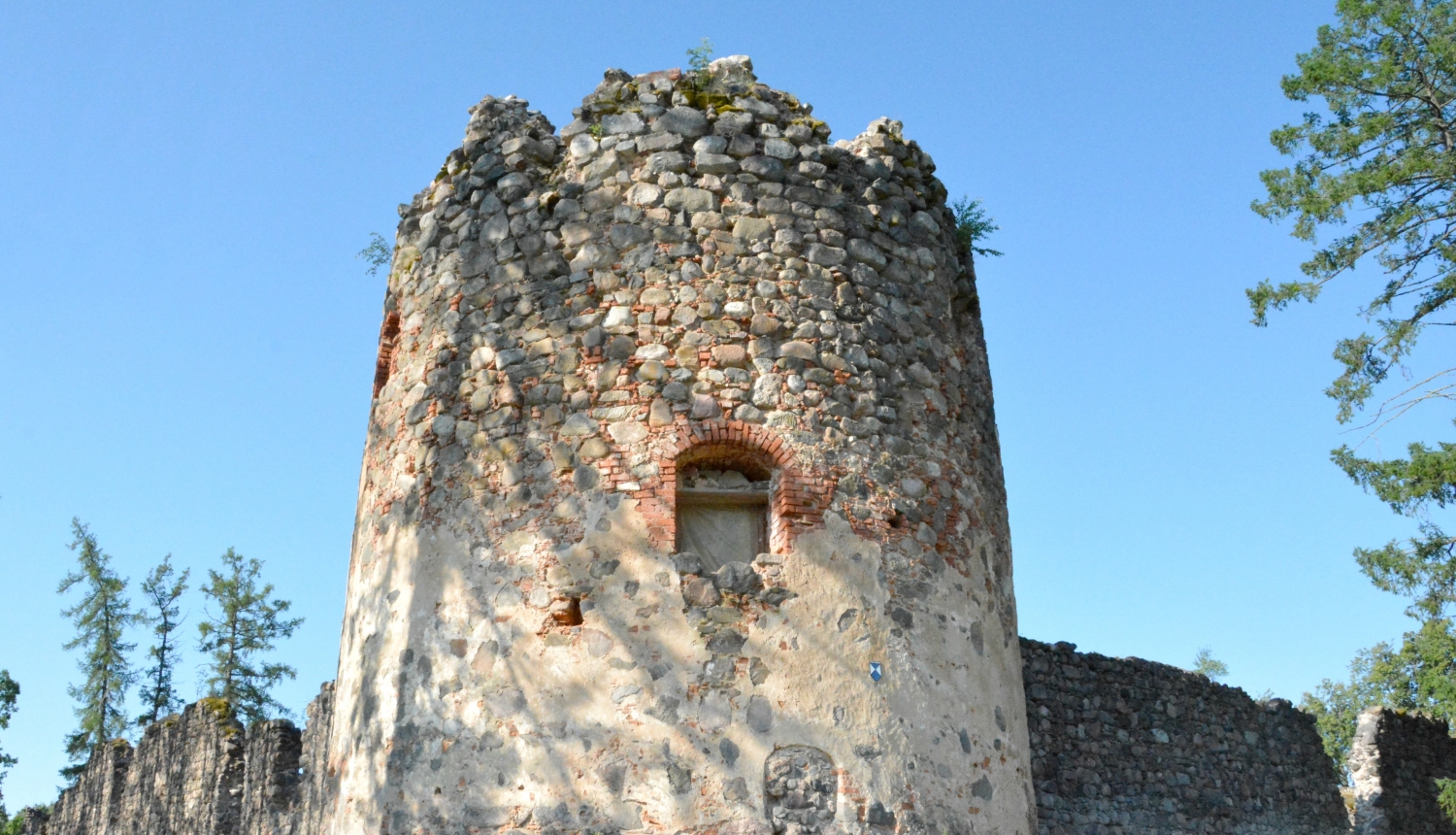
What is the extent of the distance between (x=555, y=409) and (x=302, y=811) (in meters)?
7.97

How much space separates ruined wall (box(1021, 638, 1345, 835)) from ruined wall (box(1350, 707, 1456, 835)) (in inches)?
22.1

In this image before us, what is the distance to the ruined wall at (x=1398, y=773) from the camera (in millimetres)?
14398

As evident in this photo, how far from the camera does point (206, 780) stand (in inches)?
605

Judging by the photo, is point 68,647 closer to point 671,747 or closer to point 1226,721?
point 1226,721

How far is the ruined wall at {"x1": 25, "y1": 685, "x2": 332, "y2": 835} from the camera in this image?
1403 cm

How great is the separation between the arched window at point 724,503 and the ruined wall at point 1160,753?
543cm

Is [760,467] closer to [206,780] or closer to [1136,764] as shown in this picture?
[1136,764]

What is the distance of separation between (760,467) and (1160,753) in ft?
23.1

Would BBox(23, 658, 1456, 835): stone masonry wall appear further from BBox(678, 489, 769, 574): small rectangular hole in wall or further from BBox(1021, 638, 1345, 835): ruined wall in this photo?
BBox(678, 489, 769, 574): small rectangular hole in wall

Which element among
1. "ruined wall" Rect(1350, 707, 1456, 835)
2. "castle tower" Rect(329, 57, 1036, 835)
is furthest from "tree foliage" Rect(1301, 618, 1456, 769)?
"castle tower" Rect(329, 57, 1036, 835)

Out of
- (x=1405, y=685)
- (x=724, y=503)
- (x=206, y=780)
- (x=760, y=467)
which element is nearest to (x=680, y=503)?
(x=724, y=503)

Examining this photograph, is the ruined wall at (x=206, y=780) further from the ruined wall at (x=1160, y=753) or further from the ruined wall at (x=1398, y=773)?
the ruined wall at (x=1398, y=773)

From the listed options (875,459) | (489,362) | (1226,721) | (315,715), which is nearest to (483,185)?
(489,362)

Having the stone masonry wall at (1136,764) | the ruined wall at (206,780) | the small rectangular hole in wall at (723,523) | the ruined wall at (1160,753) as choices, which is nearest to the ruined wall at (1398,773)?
the stone masonry wall at (1136,764)
